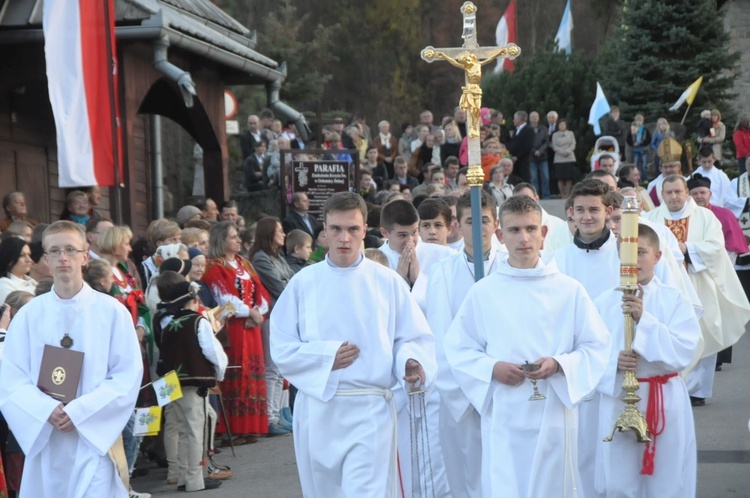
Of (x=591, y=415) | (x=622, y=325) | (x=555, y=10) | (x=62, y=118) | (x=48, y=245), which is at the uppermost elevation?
(x=555, y=10)

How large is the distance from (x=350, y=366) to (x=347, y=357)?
0.11 m

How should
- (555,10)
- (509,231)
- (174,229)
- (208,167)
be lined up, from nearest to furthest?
1. (509,231)
2. (174,229)
3. (208,167)
4. (555,10)

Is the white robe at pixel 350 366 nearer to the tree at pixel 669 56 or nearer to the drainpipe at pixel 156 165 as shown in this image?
the drainpipe at pixel 156 165

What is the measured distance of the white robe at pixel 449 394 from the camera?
8.05 m

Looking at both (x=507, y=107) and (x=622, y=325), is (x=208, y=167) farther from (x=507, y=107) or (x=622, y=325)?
(x=507, y=107)

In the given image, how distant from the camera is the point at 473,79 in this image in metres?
7.72

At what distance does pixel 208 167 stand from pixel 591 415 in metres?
10.7

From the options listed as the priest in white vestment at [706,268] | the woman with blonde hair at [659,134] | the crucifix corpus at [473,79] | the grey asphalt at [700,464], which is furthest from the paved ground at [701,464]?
the woman with blonde hair at [659,134]

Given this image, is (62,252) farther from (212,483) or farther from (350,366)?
(212,483)

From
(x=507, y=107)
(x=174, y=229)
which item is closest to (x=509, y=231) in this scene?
(x=174, y=229)

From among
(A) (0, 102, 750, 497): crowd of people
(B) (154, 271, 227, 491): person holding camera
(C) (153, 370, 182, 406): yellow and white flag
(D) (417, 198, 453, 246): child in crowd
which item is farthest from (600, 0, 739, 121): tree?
(C) (153, 370, 182, 406): yellow and white flag

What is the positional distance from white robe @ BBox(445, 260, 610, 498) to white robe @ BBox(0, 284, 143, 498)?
1932 millimetres

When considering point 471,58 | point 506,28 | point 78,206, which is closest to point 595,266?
point 471,58

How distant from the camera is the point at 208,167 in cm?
1798
